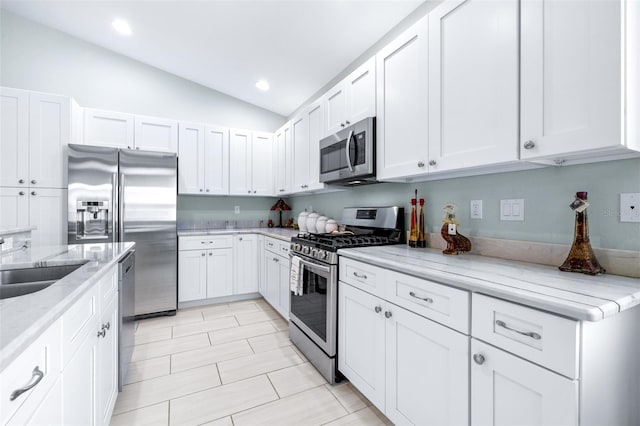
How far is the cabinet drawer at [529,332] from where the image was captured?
31.8 inches

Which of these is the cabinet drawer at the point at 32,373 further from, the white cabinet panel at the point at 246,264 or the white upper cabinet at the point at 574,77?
the white cabinet panel at the point at 246,264

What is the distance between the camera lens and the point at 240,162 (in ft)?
13.3

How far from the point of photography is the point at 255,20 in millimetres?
2572

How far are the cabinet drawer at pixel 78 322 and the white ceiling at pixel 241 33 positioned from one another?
8.00ft

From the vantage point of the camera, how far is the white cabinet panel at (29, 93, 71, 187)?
282cm

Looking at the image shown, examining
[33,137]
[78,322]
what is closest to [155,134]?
[33,137]

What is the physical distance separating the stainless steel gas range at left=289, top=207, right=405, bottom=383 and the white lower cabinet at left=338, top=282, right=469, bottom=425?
86mm

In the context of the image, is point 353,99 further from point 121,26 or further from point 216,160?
point 121,26

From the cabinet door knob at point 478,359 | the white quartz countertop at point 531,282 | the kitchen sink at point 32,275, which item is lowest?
the cabinet door knob at point 478,359

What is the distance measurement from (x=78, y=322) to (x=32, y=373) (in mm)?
375

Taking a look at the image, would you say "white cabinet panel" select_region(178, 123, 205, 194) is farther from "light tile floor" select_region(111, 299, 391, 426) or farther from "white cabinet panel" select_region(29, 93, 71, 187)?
"light tile floor" select_region(111, 299, 391, 426)

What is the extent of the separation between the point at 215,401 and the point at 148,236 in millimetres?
2016

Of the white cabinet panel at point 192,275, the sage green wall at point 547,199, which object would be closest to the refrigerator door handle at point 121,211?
the white cabinet panel at point 192,275

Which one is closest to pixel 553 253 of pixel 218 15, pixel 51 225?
pixel 218 15
